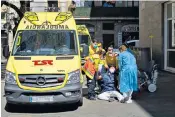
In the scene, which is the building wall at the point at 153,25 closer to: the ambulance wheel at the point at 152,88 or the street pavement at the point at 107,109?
the ambulance wheel at the point at 152,88

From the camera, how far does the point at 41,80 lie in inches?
318

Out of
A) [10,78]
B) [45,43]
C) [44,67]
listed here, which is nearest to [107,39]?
[45,43]

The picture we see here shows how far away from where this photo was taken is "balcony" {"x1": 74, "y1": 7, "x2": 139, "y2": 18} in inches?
1515

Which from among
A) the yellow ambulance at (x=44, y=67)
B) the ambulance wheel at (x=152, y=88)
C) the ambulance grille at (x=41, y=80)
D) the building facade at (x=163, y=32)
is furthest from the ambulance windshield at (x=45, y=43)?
the building facade at (x=163, y=32)

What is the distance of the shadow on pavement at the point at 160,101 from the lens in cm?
848

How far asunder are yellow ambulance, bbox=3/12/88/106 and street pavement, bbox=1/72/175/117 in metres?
0.36

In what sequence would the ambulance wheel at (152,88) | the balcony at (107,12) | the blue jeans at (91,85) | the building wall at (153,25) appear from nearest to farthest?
1. the blue jeans at (91,85)
2. the ambulance wheel at (152,88)
3. the building wall at (153,25)
4. the balcony at (107,12)

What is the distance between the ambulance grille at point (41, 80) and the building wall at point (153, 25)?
10701mm

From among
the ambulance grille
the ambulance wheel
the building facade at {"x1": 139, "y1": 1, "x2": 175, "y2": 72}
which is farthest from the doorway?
the ambulance grille

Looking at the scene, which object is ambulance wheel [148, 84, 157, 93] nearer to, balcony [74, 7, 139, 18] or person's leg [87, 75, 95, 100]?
person's leg [87, 75, 95, 100]

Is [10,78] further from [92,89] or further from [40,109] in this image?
[92,89]

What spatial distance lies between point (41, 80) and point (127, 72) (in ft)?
8.43

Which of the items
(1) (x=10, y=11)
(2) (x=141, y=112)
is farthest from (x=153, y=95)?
(1) (x=10, y=11)

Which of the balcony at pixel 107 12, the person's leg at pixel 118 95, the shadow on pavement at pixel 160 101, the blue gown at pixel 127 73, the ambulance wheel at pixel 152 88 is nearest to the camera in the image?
the shadow on pavement at pixel 160 101
